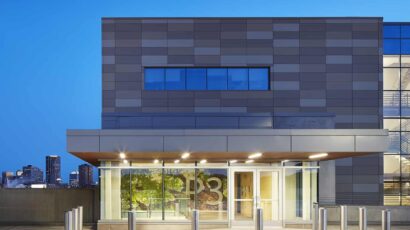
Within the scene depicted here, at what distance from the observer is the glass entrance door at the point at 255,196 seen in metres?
22.5

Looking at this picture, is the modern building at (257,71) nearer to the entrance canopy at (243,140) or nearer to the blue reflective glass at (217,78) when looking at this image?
the blue reflective glass at (217,78)

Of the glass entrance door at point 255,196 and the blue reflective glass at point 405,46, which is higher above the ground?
the blue reflective glass at point 405,46

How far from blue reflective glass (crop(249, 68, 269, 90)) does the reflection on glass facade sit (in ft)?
33.4

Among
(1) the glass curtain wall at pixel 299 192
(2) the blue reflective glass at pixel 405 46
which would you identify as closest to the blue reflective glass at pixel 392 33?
(2) the blue reflective glass at pixel 405 46

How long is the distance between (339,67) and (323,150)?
57.3 feet

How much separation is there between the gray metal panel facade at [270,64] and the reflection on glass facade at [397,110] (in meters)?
5.32

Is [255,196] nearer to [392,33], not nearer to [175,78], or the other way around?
[175,78]

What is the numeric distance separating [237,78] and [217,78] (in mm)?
1250

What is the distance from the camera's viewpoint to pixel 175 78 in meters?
34.8

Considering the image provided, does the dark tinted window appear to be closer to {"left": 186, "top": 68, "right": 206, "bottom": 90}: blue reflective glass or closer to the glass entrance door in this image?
{"left": 186, "top": 68, "right": 206, "bottom": 90}: blue reflective glass

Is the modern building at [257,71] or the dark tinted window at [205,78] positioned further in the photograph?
the dark tinted window at [205,78]

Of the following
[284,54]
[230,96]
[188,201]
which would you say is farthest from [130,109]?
[188,201]

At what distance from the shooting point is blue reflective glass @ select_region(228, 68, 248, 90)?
1366 inches

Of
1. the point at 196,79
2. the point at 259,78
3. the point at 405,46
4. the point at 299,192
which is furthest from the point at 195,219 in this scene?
the point at 405,46
